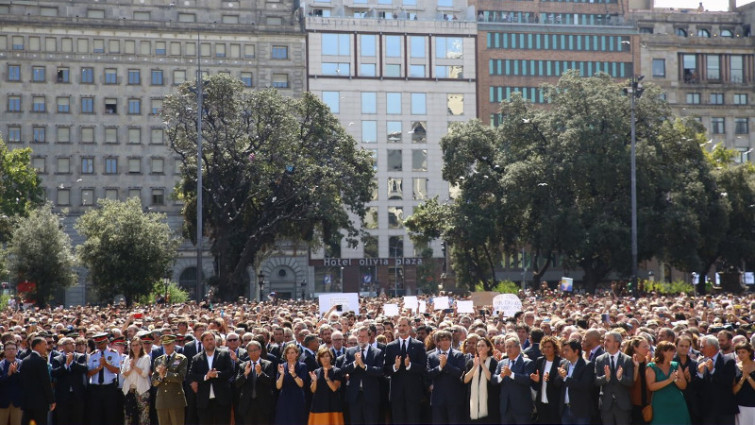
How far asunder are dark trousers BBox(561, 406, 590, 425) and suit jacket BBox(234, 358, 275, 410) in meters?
4.17

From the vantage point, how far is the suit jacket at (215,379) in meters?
16.9

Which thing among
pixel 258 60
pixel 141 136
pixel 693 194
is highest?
pixel 258 60

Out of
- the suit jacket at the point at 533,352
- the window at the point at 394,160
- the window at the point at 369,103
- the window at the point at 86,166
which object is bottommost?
the suit jacket at the point at 533,352

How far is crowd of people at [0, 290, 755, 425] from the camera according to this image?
14.6 metres

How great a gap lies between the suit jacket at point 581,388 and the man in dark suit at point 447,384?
159 cm

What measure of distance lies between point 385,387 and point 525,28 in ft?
270

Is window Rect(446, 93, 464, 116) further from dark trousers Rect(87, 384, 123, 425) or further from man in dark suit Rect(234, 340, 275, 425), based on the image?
man in dark suit Rect(234, 340, 275, 425)

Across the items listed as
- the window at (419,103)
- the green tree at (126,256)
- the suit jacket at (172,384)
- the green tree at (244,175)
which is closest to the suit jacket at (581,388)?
the suit jacket at (172,384)

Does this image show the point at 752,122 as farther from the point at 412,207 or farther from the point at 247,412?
the point at 247,412

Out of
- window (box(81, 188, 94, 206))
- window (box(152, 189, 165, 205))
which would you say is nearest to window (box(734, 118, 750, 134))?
window (box(152, 189, 165, 205))

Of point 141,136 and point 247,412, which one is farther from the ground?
point 141,136

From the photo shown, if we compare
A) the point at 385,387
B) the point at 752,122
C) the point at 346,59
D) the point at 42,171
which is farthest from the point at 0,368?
the point at 752,122

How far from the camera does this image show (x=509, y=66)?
96312 millimetres

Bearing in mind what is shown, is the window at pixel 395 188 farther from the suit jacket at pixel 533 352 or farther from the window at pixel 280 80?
the suit jacket at pixel 533 352
